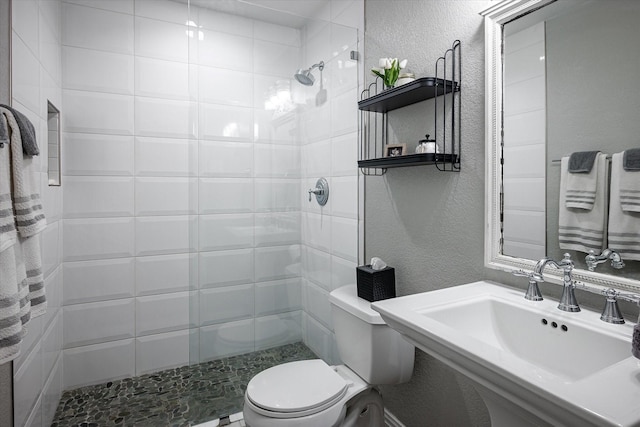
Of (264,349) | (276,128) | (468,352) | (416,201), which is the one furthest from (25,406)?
(416,201)

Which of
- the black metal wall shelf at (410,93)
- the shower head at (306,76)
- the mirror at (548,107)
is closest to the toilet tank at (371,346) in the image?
the mirror at (548,107)

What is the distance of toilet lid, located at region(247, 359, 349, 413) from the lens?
4.82 ft

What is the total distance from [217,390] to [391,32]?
2.14 meters

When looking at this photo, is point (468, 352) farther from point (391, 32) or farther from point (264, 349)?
point (391, 32)

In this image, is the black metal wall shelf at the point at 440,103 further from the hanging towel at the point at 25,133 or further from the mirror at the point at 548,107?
the hanging towel at the point at 25,133

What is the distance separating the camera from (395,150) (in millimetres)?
1847

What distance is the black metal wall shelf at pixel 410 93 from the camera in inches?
61.1

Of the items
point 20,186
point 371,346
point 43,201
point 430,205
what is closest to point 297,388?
point 371,346

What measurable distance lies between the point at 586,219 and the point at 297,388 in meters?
1.26

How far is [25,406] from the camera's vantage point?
1.56m

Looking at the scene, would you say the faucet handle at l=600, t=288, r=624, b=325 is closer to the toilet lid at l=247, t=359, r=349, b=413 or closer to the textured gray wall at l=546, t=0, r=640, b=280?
the textured gray wall at l=546, t=0, r=640, b=280

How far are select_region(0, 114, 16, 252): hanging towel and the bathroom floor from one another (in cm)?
115

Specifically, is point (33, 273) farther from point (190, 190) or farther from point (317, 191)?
point (317, 191)

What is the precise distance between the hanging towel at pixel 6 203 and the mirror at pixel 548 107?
5.35 feet
